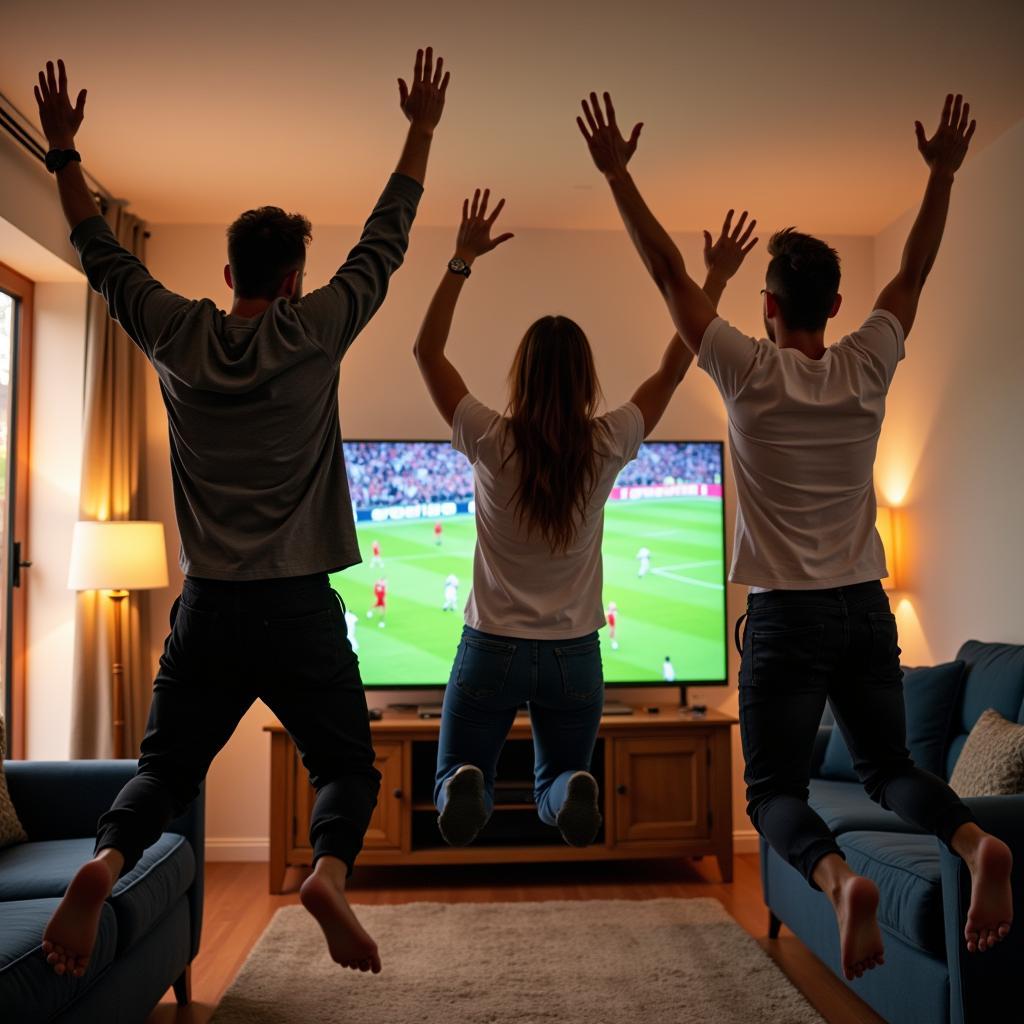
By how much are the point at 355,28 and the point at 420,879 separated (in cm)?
368

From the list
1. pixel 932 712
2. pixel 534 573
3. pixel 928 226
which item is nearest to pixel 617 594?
pixel 932 712

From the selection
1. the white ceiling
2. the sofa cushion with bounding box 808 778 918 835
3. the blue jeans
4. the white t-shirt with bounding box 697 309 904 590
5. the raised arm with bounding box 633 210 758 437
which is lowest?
the sofa cushion with bounding box 808 778 918 835

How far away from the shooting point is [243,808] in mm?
5367

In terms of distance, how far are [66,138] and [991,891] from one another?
2429mm

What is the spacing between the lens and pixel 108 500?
498 cm

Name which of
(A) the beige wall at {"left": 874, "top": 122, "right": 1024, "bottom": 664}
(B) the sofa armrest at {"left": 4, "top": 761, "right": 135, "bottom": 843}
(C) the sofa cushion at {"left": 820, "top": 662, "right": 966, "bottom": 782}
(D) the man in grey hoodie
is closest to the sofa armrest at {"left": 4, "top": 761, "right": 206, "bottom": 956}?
(B) the sofa armrest at {"left": 4, "top": 761, "right": 135, "bottom": 843}

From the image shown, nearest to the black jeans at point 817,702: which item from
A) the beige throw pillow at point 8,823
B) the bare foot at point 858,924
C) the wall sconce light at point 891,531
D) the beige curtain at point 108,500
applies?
the bare foot at point 858,924

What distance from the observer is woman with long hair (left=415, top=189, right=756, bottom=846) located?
7.63 feet

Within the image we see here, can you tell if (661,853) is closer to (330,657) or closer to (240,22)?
(330,657)

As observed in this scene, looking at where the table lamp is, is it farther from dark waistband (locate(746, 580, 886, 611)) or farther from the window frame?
dark waistband (locate(746, 580, 886, 611))

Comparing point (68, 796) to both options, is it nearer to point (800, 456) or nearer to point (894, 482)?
point (800, 456)

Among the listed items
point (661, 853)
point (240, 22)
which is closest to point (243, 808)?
point (661, 853)

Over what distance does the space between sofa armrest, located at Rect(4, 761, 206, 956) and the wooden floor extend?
0.50 metres

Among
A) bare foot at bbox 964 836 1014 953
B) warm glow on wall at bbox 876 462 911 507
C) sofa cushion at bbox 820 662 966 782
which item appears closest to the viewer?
bare foot at bbox 964 836 1014 953
